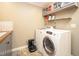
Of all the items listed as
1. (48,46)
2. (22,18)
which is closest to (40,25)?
(22,18)

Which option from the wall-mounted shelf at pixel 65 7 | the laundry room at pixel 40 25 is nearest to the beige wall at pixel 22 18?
the laundry room at pixel 40 25

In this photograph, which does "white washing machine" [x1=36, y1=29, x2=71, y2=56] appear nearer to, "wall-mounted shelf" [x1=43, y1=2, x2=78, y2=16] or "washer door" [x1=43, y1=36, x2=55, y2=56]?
"washer door" [x1=43, y1=36, x2=55, y2=56]

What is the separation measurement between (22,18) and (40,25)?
0.31 meters

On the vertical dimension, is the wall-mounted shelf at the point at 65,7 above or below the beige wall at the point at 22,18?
above

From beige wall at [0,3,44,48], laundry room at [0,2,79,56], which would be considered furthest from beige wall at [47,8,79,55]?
beige wall at [0,3,44,48]

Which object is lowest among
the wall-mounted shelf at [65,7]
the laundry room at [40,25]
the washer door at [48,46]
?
the washer door at [48,46]

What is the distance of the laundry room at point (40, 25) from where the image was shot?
55.2 inches

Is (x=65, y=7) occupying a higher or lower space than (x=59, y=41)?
higher

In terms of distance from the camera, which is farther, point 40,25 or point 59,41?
point 40,25

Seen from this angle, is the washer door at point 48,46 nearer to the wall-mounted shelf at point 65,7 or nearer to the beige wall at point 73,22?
the beige wall at point 73,22

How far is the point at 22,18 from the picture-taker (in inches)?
58.0

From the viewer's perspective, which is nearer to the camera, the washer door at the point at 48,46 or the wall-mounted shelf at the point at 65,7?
the wall-mounted shelf at the point at 65,7

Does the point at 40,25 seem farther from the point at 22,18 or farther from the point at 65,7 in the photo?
the point at 65,7

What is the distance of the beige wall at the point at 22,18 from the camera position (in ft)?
4.64
